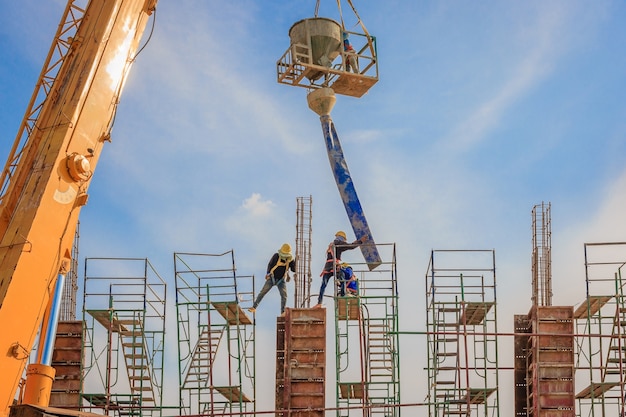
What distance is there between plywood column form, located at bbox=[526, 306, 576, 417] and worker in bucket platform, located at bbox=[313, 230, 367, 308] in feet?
16.3

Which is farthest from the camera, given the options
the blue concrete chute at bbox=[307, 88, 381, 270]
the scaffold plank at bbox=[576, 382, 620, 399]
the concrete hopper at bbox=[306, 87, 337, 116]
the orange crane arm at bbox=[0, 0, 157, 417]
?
the concrete hopper at bbox=[306, 87, 337, 116]

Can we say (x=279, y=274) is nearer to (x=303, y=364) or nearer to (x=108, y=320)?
(x=303, y=364)

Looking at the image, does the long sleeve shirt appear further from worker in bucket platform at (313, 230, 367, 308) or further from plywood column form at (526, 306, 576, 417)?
plywood column form at (526, 306, 576, 417)

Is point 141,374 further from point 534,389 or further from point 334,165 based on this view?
point 534,389

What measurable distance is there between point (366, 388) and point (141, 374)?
18.9 feet

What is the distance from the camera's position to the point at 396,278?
2308cm

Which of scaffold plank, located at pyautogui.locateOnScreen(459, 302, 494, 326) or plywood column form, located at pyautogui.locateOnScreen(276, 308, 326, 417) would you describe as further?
scaffold plank, located at pyautogui.locateOnScreen(459, 302, 494, 326)

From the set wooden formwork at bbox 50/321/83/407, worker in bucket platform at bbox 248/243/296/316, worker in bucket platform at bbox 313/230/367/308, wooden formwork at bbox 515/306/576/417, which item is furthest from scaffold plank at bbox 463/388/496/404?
wooden formwork at bbox 50/321/83/407

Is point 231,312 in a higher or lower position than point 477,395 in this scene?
higher

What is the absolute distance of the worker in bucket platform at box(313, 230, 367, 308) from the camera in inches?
914

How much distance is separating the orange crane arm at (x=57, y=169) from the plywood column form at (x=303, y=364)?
704 centimetres

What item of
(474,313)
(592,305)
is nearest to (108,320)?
(474,313)

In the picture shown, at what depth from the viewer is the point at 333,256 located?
23203 mm

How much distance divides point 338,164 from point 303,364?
6539mm
